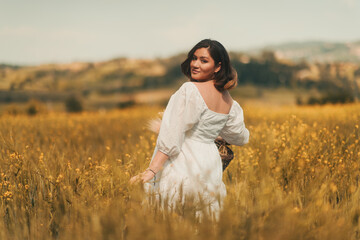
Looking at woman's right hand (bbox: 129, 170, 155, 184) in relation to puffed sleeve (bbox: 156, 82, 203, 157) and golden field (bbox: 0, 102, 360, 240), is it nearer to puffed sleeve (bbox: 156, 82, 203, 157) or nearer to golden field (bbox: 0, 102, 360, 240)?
golden field (bbox: 0, 102, 360, 240)

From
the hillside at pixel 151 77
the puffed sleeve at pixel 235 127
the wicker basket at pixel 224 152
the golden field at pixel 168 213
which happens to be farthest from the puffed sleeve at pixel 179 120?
the hillside at pixel 151 77

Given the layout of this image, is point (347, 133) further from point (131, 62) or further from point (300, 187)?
point (131, 62)

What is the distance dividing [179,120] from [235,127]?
67 cm

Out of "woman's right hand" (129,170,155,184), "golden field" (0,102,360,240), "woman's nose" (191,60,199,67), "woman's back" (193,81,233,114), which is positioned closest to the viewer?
"golden field" (0,102,360,240)

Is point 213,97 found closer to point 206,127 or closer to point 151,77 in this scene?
point 206,127

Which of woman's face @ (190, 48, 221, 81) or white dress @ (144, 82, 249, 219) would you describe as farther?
woman's face @ (190, 48, 221, 81)

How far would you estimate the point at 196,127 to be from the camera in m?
2.54

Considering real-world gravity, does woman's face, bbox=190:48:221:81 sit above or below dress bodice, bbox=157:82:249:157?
above

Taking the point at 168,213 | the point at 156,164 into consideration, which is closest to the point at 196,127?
the point at 156,164

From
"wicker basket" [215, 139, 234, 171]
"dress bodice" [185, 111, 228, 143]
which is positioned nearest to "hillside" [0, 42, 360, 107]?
"wicker basket" [215, 139, 234, 171]

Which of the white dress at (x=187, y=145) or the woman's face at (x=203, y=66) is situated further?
the woman's face at (x=203, y=66)

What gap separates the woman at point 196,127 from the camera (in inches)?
94.0

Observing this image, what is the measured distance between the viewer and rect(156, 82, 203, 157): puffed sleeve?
7.79 ft

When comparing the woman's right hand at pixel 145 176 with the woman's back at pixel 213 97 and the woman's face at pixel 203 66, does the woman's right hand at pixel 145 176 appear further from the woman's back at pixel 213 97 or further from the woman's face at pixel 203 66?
the woman's face at pixel 203 66
